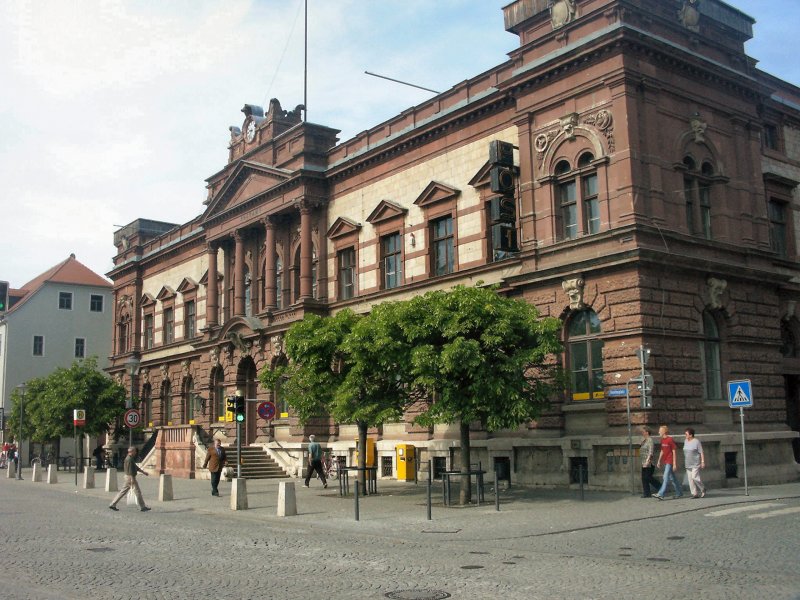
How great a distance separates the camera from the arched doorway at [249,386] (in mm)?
42000

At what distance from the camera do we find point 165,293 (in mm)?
52812

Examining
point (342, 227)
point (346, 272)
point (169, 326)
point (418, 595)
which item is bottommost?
point (418, 595)

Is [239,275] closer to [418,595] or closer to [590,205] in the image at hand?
[590,205]

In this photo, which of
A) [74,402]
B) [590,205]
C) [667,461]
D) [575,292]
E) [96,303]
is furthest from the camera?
[96,303]

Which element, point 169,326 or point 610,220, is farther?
point 169,326

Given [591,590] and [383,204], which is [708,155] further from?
[591,590]

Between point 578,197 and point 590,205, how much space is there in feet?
1.43

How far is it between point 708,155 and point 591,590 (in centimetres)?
2004

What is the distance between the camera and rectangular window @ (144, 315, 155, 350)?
5479cm

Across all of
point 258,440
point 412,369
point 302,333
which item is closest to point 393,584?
point 412,369

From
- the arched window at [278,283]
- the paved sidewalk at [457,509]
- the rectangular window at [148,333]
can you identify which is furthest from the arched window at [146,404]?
the paved sidewalk at [457,509]

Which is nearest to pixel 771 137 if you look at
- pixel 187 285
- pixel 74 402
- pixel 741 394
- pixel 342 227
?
pixel 741 394

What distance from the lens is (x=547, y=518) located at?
61.8 ft

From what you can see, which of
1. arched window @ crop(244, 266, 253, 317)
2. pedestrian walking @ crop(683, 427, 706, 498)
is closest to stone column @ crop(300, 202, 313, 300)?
arched window @ crop(244, 266, 253, 317)
